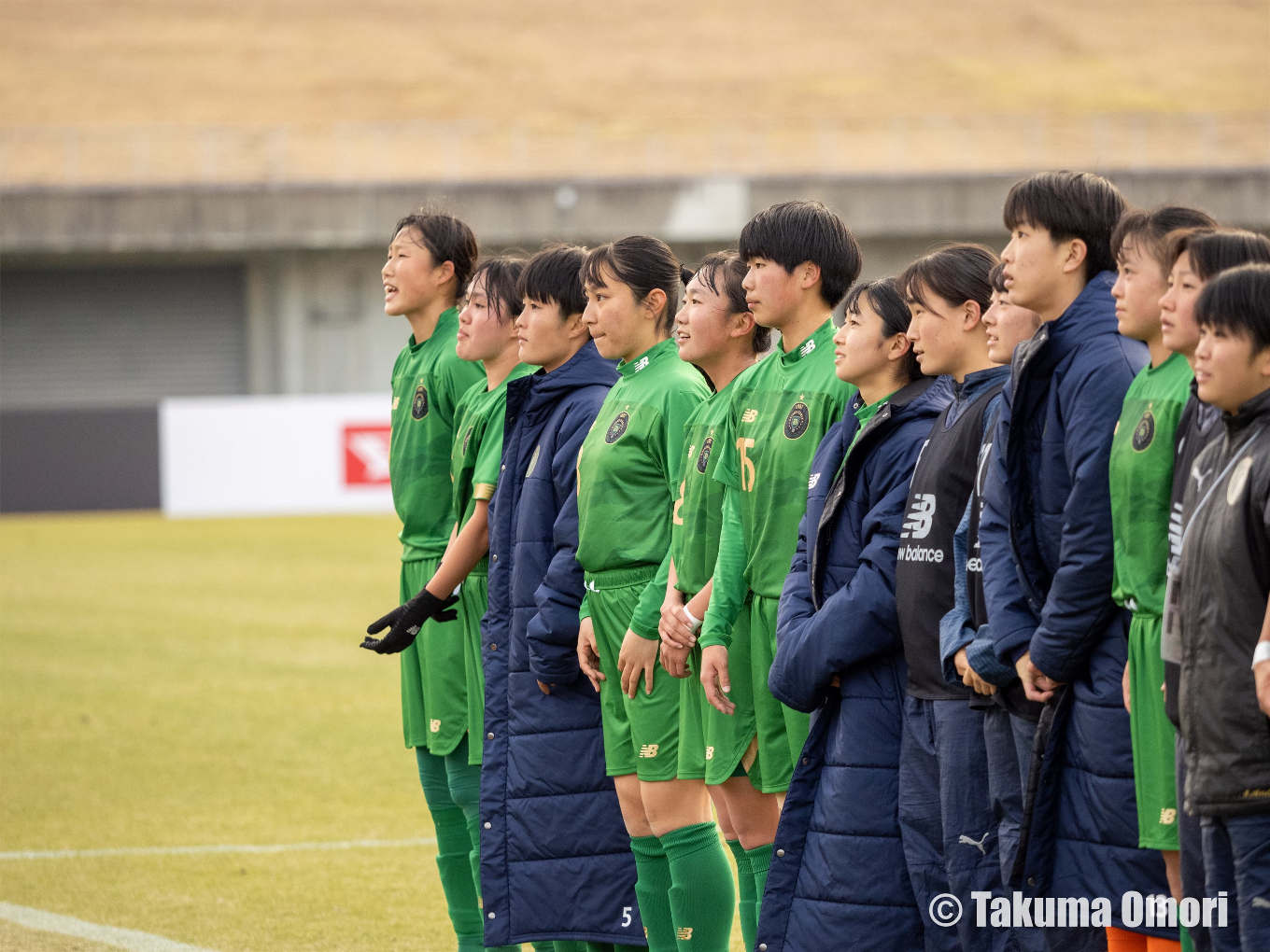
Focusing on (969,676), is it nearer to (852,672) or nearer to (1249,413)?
(852,672)

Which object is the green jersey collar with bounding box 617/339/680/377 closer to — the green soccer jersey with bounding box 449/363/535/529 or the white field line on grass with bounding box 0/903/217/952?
the green soccer jersey with bounding box 449/363/535/529

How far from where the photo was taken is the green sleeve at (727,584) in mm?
3883

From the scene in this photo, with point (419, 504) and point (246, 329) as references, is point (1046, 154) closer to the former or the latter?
point (246, 329)

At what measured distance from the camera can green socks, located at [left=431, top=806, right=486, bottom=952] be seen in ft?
15.7

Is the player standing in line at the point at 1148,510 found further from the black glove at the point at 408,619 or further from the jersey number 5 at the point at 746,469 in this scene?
the black glove at the point at 408,619

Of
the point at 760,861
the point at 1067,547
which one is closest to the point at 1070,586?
the point at 1067,547

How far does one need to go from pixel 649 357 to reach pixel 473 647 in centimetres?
107

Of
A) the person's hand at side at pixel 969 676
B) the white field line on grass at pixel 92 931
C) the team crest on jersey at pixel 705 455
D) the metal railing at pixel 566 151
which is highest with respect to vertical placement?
the metal railing at pixel 566 151

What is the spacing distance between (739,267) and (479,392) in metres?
1.12

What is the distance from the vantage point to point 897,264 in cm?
2861

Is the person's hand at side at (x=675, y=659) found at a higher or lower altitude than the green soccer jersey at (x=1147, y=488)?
lower

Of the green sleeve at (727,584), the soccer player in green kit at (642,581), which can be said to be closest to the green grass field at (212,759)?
the soccer player in green kit at (642,581)

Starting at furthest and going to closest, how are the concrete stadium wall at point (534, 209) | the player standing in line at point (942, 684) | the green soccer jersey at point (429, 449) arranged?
the concrete stadium wall at point (534, 209)
the green soccer jersey at point (429, 449)
the player standing in line at point (942, 684)

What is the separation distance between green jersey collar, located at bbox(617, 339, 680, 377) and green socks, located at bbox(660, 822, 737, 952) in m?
1.19
